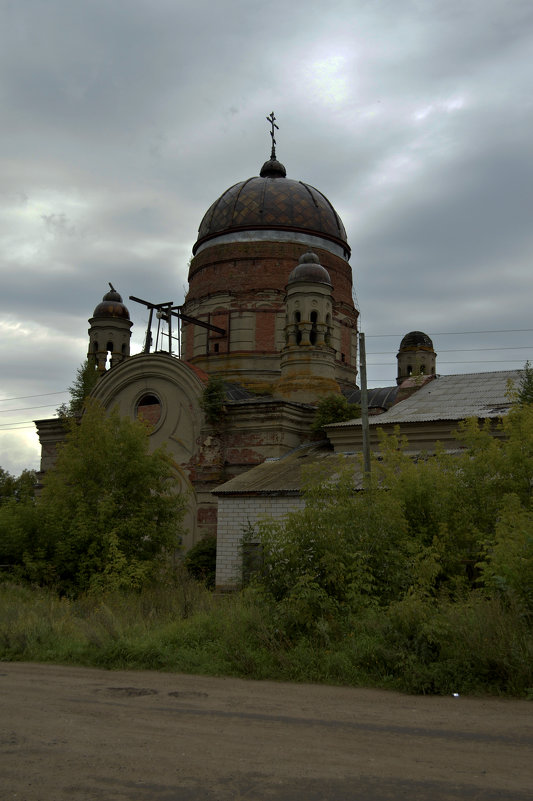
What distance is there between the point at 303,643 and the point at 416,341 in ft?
92.8

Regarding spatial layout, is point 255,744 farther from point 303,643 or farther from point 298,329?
point 298,329

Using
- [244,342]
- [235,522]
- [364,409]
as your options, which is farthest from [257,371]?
[364,409]

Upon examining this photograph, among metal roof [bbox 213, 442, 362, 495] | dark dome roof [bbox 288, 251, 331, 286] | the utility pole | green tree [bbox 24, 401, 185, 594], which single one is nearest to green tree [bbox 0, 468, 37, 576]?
green tree [bbox 24, 401, 185, 594]

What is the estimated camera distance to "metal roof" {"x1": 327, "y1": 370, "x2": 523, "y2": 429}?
23.3 meters

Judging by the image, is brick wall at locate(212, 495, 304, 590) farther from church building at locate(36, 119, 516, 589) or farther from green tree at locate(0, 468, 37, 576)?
green tree at locate(0, 468, 37, 576)

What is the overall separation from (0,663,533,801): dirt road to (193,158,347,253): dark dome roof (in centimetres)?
2748

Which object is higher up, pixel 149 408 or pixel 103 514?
pixel 149 408

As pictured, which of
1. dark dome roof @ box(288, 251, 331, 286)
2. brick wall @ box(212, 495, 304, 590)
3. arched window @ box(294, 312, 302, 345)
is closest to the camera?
brick wall @ box(212, 495, 304, 590)

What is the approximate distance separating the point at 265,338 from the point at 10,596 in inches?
730

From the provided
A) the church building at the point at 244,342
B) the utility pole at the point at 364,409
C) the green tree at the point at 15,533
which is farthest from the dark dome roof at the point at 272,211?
the green tree at the point at 15,533

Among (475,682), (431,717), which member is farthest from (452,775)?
(475,682)

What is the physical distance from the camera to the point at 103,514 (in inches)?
696

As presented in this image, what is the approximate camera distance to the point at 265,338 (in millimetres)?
32406

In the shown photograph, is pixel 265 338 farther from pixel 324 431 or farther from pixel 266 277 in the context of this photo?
pixel 324 431
